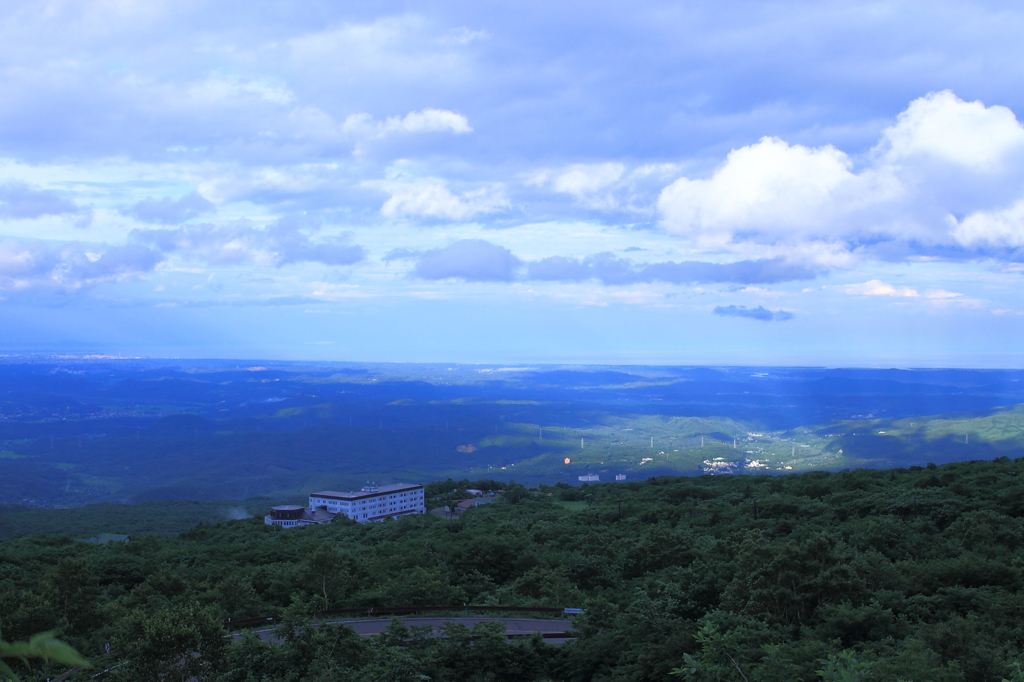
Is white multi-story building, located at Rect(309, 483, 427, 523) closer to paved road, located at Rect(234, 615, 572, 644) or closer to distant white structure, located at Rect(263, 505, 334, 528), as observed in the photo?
distant white structure, located at Rect(263, 505, 334, 528)

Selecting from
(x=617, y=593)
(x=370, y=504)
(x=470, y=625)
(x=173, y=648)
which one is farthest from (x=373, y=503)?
(x=173, y=648)

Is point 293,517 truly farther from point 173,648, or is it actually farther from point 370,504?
point 173,648

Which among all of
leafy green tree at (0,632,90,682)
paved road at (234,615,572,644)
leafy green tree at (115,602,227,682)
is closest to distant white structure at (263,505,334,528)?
paved road at (234,615,572,644)

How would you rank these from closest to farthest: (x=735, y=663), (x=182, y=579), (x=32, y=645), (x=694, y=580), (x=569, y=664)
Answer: (x=32, y=645)
(x=735, y=663)
(x=569, y=664)
(x=694, y=580)
(x=182, y=579)

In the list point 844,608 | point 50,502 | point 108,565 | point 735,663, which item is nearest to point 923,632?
point 844,608

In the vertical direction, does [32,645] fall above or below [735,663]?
Result: above

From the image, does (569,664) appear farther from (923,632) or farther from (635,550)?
(635,550)
